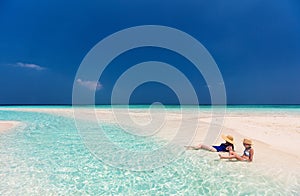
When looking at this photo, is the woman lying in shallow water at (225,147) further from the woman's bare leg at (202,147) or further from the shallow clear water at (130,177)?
the shallow clear water at (130,177)

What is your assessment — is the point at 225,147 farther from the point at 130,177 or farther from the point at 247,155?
the point at 130,177

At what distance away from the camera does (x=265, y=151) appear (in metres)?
7.74

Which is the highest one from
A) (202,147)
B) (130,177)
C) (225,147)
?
(225,147)

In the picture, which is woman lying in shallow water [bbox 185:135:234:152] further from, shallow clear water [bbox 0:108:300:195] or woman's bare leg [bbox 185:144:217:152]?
shallow clear water [bbox 0:108:300:195]

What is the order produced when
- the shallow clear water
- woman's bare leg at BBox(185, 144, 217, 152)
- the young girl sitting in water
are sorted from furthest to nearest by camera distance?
woman's bare leg at BBox(185, 144, 217, 152)
the young girl sitting in water
the shallow clear water

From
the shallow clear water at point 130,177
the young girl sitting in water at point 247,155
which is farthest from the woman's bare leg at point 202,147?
the young girl sitting in water at point 247,155

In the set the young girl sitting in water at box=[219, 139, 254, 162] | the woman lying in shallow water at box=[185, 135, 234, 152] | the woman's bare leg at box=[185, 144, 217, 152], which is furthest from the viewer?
the woman's bare leg at box=[185, 144, 217, 152]

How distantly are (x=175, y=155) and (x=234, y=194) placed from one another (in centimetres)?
310

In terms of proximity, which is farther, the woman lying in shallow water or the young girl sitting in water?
the woman lying in shallow water

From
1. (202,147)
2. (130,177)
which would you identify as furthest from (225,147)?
(130,177)

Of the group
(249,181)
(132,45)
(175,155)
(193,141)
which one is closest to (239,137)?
(193,141)

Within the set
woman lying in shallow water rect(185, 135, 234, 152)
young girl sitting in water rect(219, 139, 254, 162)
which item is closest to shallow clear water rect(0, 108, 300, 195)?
young girl sitting in water rect(219, 139, 254, 162)

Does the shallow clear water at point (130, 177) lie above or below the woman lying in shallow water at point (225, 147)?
below

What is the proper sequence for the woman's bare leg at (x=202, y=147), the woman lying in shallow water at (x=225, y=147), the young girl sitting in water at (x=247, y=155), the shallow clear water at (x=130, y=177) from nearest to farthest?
the shallow clear water at (x=130, y=177) < the young girl sitting in water at (x=247, y=155) < the woman lying in shallow water at (x=225, y=147) < the woman's bare leg at (x=202, y=147)
